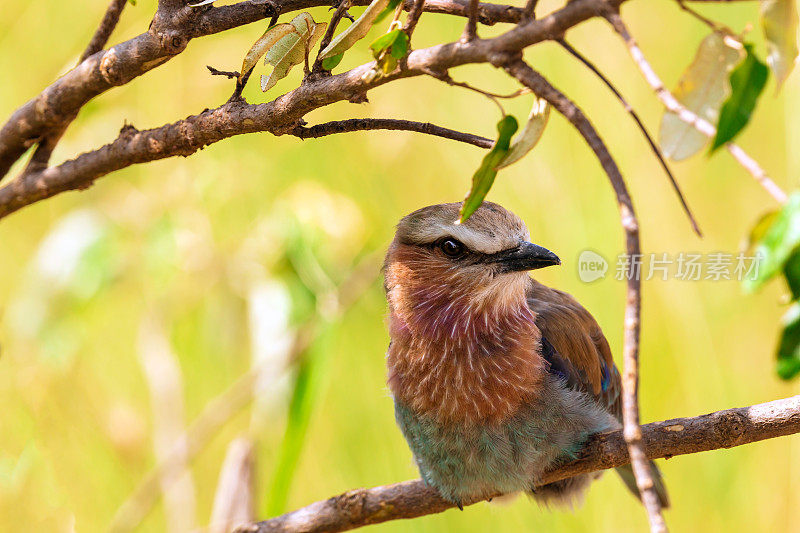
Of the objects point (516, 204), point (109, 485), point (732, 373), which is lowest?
point (732, 373)

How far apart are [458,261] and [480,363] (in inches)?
A: 8.7

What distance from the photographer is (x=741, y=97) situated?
2.31ft

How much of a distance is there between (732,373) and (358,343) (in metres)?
1.38

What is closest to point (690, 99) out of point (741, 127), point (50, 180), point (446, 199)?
point (741, 127)

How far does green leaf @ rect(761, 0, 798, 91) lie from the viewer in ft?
2.26

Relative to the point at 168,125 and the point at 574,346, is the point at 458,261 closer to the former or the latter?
the point at 574,346

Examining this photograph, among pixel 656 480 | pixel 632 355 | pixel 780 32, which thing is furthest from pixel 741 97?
pixel 656 480

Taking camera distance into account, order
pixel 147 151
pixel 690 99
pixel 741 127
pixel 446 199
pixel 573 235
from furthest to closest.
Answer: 1. pixel 446 199
2. pixel 573 235
3. pixel 147 151
4. pixel 690 99
5. pixel 741 127

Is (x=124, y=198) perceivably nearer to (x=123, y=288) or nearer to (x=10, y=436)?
(x=123, y=288)

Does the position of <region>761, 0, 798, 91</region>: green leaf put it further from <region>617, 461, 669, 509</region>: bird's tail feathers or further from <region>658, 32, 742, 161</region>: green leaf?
<region>617, 461, 669, 509</region>: bird's tail feathers

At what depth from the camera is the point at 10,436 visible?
2520mm

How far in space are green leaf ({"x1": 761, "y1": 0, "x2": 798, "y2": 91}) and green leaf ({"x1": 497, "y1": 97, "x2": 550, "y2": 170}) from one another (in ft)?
0.75

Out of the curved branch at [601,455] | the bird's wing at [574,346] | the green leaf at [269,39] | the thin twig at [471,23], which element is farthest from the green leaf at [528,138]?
the bird's wing at [574,346]

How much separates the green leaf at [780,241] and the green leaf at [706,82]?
217 millimetres
